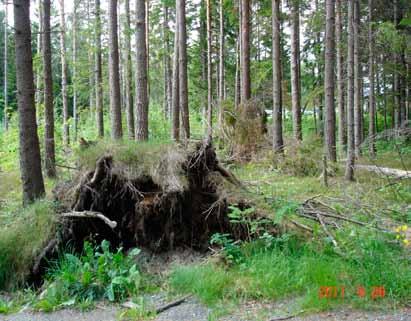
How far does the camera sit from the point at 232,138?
12148mm

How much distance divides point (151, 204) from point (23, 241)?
185 centimetres

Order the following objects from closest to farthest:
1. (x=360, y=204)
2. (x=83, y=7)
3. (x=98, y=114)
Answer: (x=360, y=204) → (x=98, y=114) → (x=83, y=7)

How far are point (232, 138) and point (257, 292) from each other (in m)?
8.01

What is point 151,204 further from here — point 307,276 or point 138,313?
point 307,276

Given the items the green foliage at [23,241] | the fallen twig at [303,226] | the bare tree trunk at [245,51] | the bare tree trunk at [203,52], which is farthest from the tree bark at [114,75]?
the bare tree trunk at [203,52]

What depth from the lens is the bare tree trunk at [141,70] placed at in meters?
9.44

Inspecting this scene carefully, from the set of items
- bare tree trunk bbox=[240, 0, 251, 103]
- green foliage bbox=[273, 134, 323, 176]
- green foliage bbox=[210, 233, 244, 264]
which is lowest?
green foliage bbox=[210, 233, 244, 264]

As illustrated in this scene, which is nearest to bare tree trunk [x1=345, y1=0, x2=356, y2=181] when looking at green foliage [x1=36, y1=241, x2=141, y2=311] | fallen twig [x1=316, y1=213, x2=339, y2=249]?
fallen twig [x1=316, y1=213, x2=339, y2=249]

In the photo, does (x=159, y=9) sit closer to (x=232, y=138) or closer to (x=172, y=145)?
(x=232, y=138)

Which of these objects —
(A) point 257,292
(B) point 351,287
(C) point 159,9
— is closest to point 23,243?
(A) point 257,292

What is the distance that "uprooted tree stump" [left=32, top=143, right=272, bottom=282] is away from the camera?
573 centimetres

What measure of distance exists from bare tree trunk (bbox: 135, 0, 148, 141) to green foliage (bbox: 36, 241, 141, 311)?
4572 mm

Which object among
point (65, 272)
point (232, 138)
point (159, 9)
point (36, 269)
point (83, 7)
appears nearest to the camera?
point (65, 272)

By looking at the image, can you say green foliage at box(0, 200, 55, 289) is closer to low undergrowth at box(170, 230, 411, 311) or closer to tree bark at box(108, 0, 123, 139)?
low undergrowth at box(170, 230, 411, 311)
